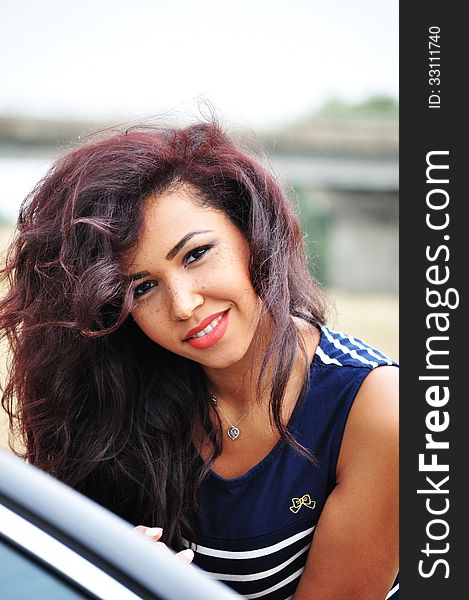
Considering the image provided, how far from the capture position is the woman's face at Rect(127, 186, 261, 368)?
190 centimetres

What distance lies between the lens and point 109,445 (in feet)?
7.25

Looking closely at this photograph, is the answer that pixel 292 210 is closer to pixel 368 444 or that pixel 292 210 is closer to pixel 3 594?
pixel 368 444

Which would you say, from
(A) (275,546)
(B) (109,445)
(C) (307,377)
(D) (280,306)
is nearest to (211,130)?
(D) (280,306)

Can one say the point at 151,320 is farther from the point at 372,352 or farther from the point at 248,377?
the point at 372,352

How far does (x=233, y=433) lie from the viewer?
7.32 ft

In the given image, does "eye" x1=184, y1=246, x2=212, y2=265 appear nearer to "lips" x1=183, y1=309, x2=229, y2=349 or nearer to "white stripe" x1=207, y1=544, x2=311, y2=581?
"lips" x1=183, y1=309, x2=229, y2=349

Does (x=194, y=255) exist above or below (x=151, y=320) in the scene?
above

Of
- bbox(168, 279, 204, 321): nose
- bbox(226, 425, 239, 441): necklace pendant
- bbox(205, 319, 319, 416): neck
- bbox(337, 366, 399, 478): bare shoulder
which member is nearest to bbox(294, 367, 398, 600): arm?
bbox(337, 366, 399, 478): bare shoulder

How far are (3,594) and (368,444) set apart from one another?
1154mm

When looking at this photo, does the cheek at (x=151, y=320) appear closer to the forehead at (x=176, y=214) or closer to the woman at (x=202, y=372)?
the woman at (x=202, y=372)

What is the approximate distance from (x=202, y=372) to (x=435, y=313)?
65cm

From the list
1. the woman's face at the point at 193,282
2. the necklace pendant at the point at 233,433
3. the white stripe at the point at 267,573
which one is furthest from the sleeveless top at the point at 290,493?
the woman's face at the point at 193,282

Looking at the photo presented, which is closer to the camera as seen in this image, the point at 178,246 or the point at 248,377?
the point at 178,246

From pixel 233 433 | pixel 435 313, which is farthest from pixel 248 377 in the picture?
pixel 435 313
